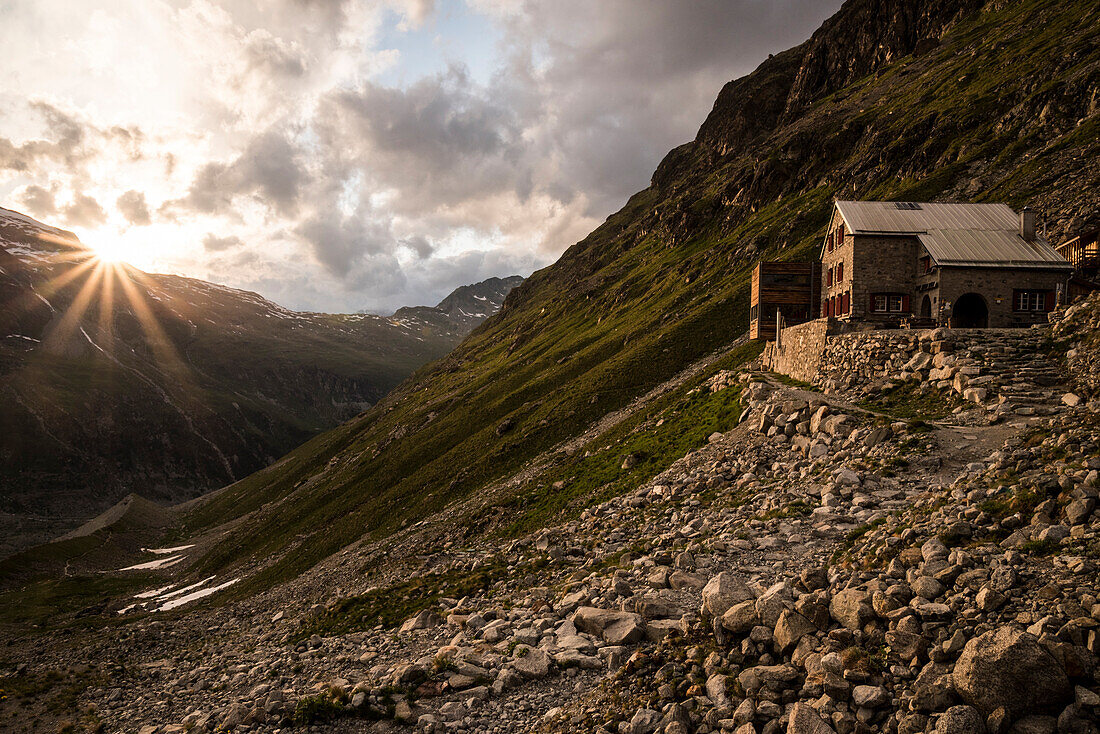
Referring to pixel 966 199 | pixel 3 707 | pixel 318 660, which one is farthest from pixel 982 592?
pixel 966 199

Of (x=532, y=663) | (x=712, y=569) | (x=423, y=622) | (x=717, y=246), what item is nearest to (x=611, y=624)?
(x=532, y=663)

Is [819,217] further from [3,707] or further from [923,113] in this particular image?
[3,707]

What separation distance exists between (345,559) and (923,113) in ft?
427

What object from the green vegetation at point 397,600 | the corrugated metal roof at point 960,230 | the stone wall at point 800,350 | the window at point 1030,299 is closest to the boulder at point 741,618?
the green vegetation at point 397,600

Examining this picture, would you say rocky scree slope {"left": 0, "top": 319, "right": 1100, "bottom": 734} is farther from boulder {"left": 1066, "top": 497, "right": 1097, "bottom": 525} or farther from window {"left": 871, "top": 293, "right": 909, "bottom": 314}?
window {"left": 871, "top": 293, "right": 909, "bottom": 314}

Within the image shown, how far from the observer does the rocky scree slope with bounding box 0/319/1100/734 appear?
8289 mm

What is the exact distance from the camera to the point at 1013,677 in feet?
24.0

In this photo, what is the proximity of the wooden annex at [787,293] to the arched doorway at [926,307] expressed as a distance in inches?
500

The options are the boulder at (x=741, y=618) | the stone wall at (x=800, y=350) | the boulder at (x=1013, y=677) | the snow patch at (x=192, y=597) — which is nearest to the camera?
the boulder at (x=1013, y=677)

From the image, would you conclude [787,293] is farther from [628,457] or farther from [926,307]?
[628,457]

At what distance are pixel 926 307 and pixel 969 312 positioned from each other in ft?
9.51

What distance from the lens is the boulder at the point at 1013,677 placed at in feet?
23.6

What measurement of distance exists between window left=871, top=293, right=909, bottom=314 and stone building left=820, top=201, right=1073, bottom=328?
0.07 meters

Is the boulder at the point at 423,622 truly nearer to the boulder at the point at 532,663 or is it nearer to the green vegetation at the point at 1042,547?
the boulder at the point at 532,663
